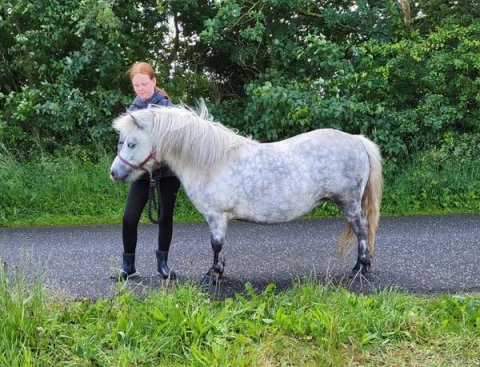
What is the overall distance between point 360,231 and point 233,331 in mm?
1785

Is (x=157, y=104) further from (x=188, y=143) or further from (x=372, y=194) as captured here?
(x=372, y=194)

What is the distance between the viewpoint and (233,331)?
3.15m

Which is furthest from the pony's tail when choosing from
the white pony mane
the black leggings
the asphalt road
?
the black leggings

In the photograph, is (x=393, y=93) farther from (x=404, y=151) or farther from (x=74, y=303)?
(x=74, y=303)

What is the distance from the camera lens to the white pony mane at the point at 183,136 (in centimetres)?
396

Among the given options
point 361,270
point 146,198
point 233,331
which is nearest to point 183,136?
point 146,198

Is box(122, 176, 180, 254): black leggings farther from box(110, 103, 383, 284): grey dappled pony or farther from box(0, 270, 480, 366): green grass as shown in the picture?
box(0, 270, 480, 366): green grass

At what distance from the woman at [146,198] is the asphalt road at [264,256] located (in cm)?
20

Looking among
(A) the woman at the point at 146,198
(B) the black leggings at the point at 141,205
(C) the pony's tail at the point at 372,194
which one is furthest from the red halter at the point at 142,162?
(C) the pony's tail at the point at 372,194

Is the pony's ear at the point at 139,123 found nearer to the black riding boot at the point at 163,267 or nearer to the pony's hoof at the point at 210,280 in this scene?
the black riding boot at the point at 163,267

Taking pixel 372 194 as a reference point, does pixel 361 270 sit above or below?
below

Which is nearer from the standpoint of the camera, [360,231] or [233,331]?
[233,331]

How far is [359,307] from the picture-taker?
333 cm

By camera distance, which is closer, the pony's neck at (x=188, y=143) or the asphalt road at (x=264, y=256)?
the pony's neck at (x=188, y=143)
